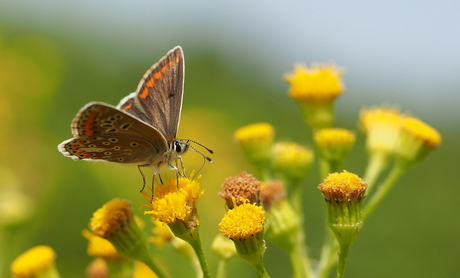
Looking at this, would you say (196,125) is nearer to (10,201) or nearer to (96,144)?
(10,201)

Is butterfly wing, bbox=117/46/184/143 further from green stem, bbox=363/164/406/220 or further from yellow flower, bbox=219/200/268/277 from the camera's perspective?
green stem, bbox=363/164/406/220

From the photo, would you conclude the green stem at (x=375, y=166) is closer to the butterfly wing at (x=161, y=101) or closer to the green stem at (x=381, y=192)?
the green stem at (x=381, y=192)

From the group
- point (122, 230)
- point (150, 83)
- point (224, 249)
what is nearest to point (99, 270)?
point (122, 230)

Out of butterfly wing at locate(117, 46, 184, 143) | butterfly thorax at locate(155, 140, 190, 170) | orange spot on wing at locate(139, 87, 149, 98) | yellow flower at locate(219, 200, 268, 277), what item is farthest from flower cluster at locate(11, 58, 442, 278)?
orange spot on wing at locate(139, 87, 149, 98)

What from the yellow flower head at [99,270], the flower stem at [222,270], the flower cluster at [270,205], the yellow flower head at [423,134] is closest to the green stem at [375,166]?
the flower cluster at [270,205]

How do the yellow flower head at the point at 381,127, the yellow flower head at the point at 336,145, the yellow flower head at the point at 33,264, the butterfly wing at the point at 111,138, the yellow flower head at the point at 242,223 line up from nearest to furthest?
1. the yellow flower head at the point at 242,223
2. the butterfly wing at the point at 111,138
3. the yellow flower head at the point at 33,264
4. the yellow flower head at the point at 336,145
5. the yellow flower head at the point at 381,127

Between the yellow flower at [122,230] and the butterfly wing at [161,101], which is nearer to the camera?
the yellow flower at [122,230]

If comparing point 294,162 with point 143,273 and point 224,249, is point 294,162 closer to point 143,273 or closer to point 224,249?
point 224,249
